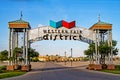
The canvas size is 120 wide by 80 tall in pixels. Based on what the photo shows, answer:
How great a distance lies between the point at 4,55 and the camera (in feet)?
168

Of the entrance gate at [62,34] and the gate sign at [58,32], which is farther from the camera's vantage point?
the gate sign at [58,32]

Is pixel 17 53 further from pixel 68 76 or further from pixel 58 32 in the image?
pixel 68 76

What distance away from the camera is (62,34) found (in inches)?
2024

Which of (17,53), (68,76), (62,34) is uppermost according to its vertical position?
(62,34)

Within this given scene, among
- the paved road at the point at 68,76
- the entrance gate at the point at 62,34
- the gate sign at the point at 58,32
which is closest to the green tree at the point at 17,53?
the entrance gate at the point at 62,34

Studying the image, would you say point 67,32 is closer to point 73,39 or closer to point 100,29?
point 73,39

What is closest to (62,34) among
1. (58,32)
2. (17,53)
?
(58,32)

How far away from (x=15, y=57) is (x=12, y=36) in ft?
11.8

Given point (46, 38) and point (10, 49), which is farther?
point (46, 38)

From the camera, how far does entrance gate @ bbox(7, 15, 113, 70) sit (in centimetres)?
4781

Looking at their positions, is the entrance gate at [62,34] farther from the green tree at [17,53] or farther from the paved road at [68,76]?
the paved road at [68,76]

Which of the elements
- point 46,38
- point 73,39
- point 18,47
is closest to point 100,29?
point 73,39

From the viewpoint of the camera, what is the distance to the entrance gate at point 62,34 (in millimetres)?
47812

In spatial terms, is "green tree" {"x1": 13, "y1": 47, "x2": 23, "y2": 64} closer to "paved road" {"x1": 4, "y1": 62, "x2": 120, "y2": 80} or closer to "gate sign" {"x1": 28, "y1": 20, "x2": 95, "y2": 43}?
"gate sign" {"x1": 28, "y1": 20, "x2": 95, "y2": 43}
